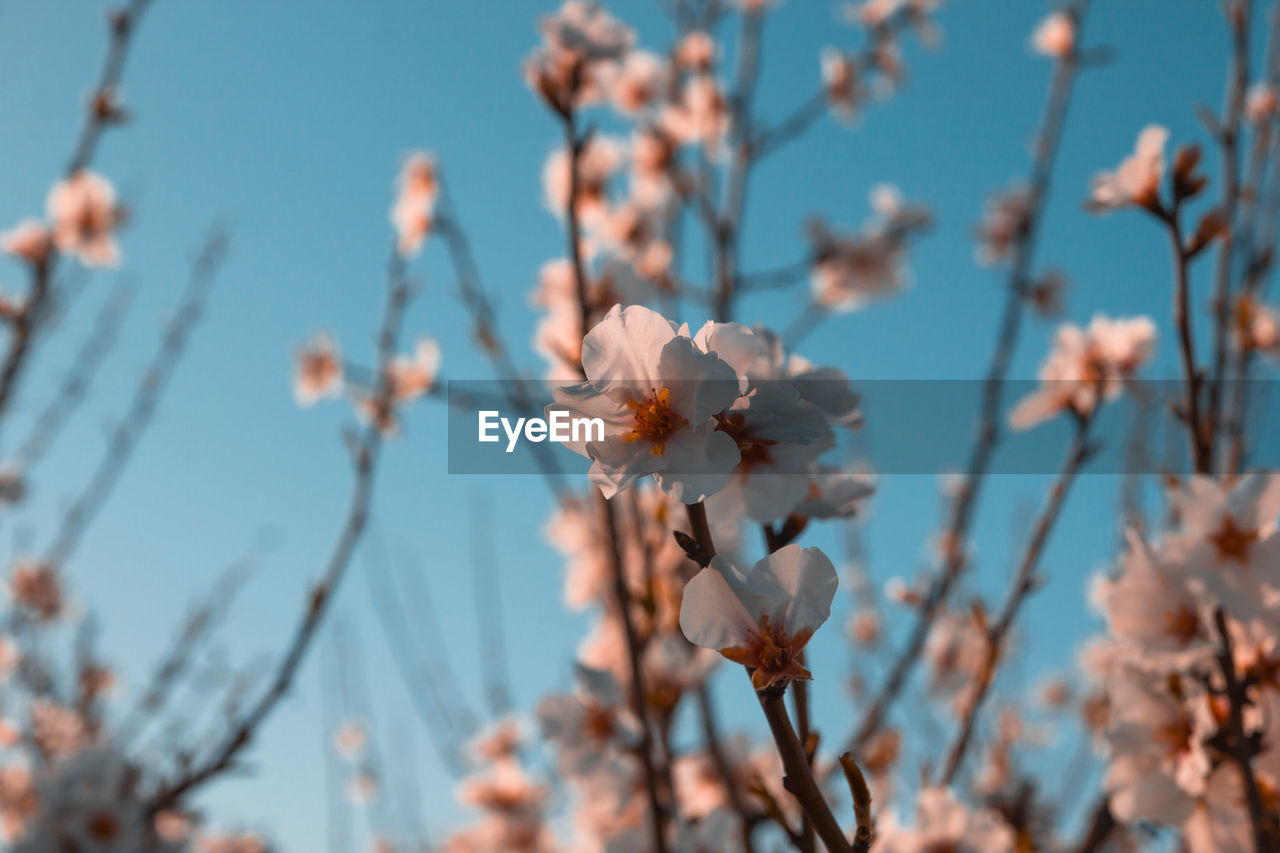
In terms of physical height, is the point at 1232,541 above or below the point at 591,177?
below

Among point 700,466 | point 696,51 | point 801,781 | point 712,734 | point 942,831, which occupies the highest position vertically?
point 696,51

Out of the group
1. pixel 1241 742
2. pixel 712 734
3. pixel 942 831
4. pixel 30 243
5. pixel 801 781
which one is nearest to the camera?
pixel 801 781

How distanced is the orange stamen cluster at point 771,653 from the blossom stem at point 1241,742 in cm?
84

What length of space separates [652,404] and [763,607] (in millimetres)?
212

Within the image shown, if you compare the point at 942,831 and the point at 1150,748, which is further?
the point at 942,831

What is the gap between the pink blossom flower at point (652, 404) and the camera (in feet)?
2.34

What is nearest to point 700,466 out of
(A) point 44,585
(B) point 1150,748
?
(B) point 1150,748

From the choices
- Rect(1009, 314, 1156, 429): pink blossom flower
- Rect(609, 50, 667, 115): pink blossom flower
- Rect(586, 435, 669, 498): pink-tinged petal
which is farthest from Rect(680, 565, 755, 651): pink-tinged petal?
Rect(609, 50, 667, 115): pink blossom flower

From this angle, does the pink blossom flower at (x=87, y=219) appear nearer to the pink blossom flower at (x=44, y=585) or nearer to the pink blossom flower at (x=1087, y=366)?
the pink blossom flower at (x=44, y=585)

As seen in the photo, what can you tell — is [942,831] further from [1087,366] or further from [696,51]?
[696,51]

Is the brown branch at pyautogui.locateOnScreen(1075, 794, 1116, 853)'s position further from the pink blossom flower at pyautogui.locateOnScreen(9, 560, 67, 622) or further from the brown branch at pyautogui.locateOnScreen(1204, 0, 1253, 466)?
the pink blossom flower at pyautogui.locateOnScreen(9, 560, 67, 622)

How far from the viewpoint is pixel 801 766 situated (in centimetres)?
67

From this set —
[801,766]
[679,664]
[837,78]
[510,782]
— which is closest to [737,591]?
[801,766]

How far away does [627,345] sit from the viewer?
792 millimetres
